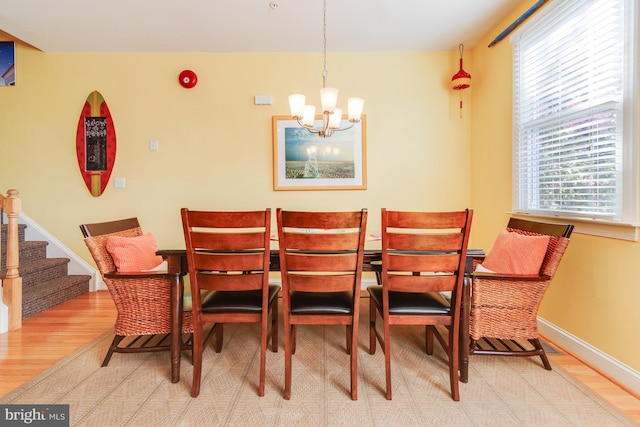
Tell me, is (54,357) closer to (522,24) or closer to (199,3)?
(199,3)

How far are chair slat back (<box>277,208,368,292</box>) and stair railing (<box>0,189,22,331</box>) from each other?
2457 millimetres

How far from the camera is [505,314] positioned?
6.14ft

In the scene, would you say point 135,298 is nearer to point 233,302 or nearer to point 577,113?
point 233,302

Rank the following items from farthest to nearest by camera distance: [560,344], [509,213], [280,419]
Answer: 1. [509,213]
2. [560,344]
3. [280,419]

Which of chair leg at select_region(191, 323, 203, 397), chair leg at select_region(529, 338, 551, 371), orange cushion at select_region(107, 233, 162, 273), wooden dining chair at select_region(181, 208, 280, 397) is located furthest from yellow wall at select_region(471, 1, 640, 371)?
orange cushion at select_region(107, 233, 162, 273)

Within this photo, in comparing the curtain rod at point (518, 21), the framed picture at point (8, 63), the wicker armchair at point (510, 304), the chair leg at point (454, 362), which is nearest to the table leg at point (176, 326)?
the chair leg at point (454, 362)

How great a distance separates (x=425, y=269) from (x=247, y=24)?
2.70m

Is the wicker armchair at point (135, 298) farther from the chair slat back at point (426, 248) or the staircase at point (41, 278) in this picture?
the staircase at point (41, 278)

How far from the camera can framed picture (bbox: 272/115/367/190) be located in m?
3.45

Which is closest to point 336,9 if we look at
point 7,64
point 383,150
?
point 383,150

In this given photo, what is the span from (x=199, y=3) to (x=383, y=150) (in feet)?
7.18

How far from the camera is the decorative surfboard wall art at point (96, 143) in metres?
3.46

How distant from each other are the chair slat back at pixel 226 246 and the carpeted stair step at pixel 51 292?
2.19m

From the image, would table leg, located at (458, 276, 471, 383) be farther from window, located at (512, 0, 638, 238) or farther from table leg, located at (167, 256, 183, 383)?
table leg, located at (167, 256, 183, 383)
